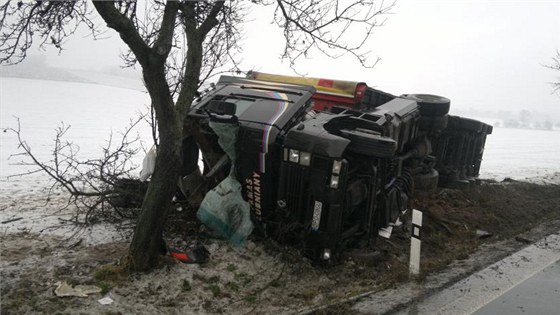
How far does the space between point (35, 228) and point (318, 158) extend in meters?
3.43

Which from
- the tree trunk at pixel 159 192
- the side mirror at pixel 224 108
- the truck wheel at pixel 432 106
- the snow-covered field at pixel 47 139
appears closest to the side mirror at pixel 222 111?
the side mirror at pixel 224 108

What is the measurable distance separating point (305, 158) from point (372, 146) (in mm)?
720

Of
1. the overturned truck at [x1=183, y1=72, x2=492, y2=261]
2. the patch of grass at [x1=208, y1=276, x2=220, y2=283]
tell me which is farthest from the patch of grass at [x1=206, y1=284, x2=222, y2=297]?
the overturned truck at [x1=183, y1=72, x2=492, y2=261]

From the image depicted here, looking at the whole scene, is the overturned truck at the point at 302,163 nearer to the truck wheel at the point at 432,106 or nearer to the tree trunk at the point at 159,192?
the tree trunk at the point at 159,192

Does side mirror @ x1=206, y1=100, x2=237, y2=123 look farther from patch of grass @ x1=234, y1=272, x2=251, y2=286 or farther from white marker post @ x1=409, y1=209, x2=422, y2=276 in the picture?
white marker post @ x1=409, y1=209, x2=422, y2=276

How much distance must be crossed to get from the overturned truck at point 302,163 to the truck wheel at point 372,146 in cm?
1

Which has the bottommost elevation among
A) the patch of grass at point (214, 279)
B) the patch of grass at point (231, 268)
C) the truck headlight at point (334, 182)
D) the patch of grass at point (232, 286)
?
the patch of grass at point (232, 286)

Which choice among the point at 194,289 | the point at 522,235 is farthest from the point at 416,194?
the point at 194,289

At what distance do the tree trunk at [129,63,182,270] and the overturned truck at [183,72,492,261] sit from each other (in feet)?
2.54

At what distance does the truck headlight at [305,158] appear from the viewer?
4.50 meters

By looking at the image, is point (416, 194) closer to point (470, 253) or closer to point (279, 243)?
point (470, 253)

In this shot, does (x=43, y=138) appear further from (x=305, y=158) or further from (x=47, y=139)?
(x=305, y=158)

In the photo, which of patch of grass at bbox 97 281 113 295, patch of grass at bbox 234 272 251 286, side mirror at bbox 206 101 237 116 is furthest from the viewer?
side mirror at bbox 206 101 237 116

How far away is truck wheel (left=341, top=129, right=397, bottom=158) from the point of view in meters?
4.52
